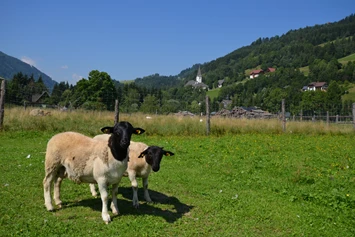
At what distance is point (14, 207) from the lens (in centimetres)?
664

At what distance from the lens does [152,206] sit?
297 inches

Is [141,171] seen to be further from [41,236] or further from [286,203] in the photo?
[286,203]

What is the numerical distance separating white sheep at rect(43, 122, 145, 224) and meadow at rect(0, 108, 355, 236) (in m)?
0.50

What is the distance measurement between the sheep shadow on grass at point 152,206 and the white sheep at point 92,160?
468 mm

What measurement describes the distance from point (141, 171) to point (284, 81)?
→ 142025 millimetres

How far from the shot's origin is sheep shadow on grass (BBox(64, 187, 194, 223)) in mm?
6977

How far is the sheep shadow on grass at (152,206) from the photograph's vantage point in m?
6.98

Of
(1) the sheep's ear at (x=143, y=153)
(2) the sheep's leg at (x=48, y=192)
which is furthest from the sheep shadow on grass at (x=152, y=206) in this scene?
(1) the sheep's ear at (x=143, y=153)

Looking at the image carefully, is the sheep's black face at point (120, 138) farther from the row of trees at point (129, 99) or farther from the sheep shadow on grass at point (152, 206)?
the row of trees at point (129, 99)

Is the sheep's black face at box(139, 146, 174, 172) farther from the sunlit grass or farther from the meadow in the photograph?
the sunlit grass

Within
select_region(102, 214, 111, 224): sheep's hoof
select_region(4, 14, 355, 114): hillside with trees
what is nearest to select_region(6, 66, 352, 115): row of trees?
select_region(4, 14, 355, 114): hillside with trees

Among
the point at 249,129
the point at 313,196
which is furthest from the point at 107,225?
the point at 249,129

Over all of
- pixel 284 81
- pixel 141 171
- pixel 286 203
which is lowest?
pixel 286 203

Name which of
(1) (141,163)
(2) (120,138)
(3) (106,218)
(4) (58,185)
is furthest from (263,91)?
(3) (106,218)
